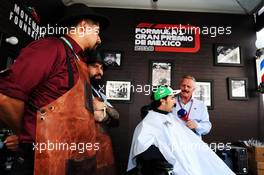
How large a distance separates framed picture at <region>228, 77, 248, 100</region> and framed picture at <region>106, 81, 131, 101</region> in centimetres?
154

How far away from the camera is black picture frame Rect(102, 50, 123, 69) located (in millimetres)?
3357

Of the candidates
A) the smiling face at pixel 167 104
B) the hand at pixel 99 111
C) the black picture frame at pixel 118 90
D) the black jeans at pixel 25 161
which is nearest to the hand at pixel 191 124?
the smiling face at pixel 167 104

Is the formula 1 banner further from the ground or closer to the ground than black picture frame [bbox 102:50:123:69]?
further from the ground

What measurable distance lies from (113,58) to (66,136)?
247cm

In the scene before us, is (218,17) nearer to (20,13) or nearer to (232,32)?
(232,32)

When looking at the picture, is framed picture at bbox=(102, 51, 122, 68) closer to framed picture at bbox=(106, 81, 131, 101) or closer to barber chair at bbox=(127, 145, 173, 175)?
framed picture at bbox=(106, 81, 131, 101)

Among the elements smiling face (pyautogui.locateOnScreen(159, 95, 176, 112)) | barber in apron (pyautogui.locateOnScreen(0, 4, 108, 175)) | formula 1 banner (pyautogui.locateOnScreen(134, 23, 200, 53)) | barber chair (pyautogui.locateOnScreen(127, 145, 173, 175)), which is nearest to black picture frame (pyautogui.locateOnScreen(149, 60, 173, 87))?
formula 1 banner (pyautogui.locateOnScreen(134, 23, 200, 53))

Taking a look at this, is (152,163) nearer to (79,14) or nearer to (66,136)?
(66,136)

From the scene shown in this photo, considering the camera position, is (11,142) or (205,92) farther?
(205,92)

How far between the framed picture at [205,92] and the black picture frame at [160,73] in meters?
0.43

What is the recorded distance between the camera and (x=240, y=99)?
3.29m

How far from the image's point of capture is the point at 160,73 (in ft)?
11.0

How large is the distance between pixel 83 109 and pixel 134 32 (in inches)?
102

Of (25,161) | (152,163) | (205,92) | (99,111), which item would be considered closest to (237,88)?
(205,92)
